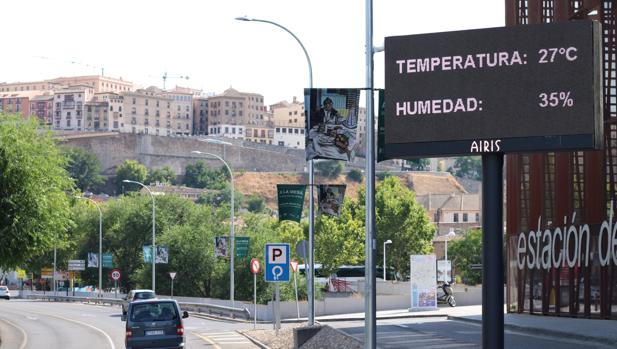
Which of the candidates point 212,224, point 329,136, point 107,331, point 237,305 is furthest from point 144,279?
point 329,136

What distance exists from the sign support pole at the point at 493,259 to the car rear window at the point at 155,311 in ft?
49.2

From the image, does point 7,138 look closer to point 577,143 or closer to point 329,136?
point 329,136

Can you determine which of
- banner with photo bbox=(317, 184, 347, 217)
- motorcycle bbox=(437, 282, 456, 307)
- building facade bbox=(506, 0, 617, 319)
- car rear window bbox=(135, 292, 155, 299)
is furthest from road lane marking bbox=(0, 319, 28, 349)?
motorcycle bbox=(437, 282, 456, 307)

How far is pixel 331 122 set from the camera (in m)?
23.2

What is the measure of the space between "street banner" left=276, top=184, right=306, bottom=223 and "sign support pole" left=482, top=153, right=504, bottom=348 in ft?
53.5

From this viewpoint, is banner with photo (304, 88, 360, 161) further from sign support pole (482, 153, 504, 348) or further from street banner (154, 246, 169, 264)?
street banner (154, 246, 169, 264)

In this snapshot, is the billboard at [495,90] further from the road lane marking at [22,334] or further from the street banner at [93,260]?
the street banner at [93,260]

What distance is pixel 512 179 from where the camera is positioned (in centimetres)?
5194

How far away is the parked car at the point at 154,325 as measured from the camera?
3064 centimetres

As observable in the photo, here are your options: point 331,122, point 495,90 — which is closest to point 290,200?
point 331,122

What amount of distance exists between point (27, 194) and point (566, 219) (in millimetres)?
21036

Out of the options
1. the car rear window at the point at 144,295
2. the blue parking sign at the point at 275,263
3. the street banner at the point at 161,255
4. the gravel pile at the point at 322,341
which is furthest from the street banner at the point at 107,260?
the blue parking sign at the point at 275,263

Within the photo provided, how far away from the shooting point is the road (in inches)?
1281

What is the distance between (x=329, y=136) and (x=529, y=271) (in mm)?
28008
